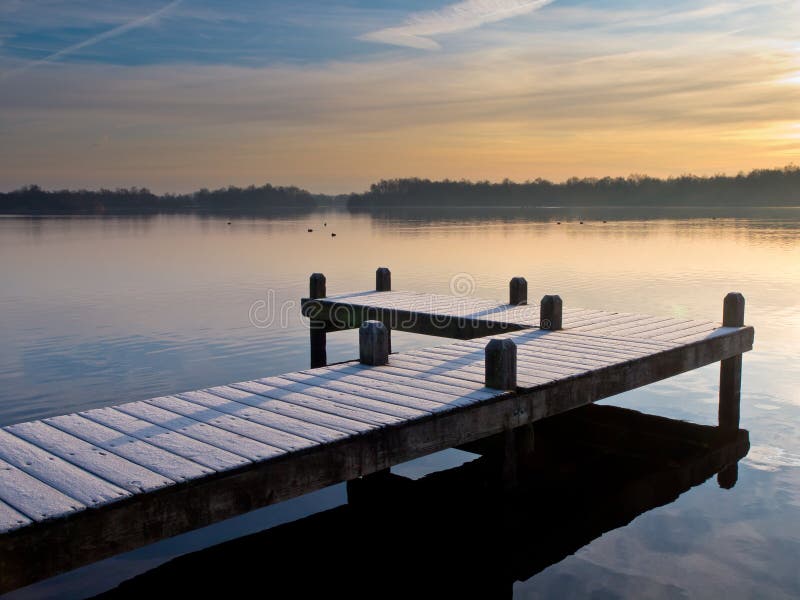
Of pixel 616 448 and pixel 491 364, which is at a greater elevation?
pixel 491 364

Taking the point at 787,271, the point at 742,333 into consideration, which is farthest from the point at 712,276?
the point at 742,333

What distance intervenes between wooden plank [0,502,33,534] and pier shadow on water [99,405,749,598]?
2816 millimetres

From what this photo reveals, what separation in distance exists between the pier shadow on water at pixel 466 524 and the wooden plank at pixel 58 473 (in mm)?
2041

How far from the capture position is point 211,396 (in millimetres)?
7254

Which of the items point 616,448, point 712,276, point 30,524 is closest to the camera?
point 30,524

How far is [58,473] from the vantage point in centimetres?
518

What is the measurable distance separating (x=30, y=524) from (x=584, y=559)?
5409 millimetres

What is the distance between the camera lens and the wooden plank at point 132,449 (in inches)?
205

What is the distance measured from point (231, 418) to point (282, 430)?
2.00 ft

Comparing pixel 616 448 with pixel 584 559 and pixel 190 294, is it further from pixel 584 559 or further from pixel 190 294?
pixel 190 294

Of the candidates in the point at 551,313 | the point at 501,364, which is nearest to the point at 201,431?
the point at 501,364

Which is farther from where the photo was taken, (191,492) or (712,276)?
(712,276)

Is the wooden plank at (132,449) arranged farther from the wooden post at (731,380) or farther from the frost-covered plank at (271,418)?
the wooden post at (731,380)

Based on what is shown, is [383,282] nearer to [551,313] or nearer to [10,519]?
[551,313]
